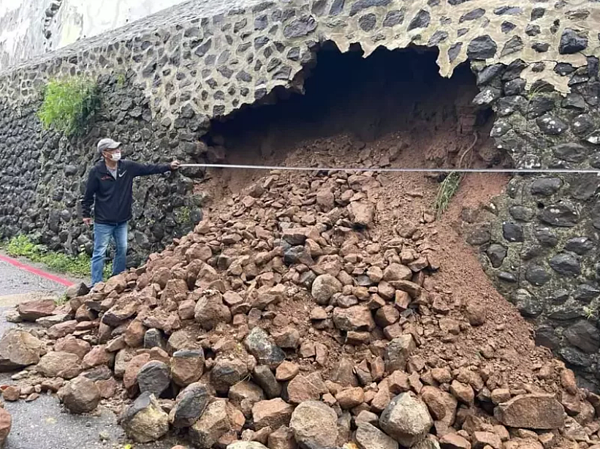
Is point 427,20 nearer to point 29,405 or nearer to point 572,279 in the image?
point 572,279

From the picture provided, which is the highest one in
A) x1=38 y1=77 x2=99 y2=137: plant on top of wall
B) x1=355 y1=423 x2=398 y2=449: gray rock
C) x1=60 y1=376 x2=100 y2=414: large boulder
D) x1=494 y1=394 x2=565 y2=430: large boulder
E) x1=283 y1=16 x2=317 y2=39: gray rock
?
x1=283 y1=16 x2=317 y2=39: gray rock

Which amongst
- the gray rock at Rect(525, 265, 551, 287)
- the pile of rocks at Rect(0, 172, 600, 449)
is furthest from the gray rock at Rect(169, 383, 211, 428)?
the gray rock at Rect(525, 265, 551, 287)

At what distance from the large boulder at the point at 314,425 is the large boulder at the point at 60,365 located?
4.66 ft

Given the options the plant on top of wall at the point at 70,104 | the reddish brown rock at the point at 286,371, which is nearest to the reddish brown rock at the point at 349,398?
the reddish brown rock at the point at 286,371

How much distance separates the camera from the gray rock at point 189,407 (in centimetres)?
267

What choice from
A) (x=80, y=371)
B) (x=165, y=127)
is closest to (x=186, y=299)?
(x=80, y=371)

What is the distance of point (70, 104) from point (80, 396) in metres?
5.32

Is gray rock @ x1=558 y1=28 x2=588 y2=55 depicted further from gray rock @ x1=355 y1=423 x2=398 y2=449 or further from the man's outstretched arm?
the man's outstretched arm

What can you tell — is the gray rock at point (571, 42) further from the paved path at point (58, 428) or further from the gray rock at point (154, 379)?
the paved path at point (58, 428)

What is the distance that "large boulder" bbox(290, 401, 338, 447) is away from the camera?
254 cm

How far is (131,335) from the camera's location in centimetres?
332

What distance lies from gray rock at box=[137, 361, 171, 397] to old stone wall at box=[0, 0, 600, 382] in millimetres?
2355

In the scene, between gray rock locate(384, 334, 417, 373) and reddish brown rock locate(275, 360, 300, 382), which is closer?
reddish brown rock locate(275, 360, 300, 382)

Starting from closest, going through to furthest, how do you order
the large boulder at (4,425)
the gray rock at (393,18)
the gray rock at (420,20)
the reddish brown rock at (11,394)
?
the large boulder at (4,425), the reddish brown rock at (11,394), the gray rock at (420,20), the gray rock at (393,18)
